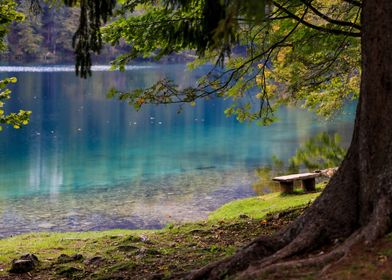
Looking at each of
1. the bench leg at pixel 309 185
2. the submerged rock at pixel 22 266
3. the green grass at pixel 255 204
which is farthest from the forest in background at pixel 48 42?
the submerged rock at pixel 22 266

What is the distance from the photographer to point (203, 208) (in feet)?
73.7

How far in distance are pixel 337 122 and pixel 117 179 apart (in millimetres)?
27016

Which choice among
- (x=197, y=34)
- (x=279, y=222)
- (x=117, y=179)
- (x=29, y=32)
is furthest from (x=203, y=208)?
(x=29, y=32)

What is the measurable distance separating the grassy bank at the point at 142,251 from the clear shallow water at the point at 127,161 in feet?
21.8

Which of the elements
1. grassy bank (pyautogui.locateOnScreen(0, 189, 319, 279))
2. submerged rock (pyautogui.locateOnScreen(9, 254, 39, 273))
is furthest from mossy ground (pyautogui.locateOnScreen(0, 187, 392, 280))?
submerged rock (pyautogui.locateOnScreen(9, 254, 39, 273))

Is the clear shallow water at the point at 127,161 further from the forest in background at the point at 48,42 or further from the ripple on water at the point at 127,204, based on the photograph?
the forest in background at the point at 48,42

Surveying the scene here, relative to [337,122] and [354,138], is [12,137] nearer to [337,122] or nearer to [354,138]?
[337,122]

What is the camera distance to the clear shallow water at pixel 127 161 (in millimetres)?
22344

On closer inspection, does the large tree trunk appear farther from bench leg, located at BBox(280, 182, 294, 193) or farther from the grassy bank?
bench leg, located at BBox(280, 182, 294, 193)

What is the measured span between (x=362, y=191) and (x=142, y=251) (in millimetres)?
5596

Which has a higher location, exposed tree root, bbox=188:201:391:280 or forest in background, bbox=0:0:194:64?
forest in background, bbox=0:0:194:64

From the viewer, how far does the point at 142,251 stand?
36.2ft

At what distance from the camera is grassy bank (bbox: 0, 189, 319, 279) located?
9.45 meters

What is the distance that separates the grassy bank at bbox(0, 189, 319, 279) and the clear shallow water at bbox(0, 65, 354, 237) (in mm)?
6631
